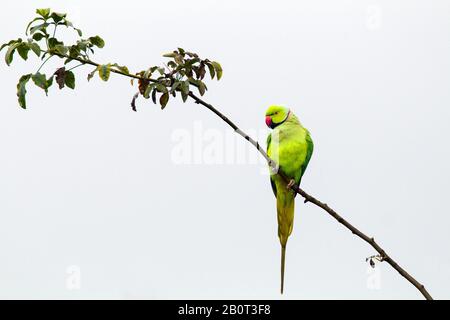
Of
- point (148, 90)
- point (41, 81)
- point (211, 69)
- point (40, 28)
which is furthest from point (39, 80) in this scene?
point (211, 69)

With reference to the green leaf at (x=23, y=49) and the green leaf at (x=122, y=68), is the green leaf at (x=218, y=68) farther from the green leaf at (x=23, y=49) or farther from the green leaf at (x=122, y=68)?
the green leaf at (x=23, y=49)

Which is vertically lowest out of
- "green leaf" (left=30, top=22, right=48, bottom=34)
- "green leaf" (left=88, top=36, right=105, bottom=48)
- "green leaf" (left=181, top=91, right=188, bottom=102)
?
"green leaf" (left=181, top=91, right=188, bottom=102)

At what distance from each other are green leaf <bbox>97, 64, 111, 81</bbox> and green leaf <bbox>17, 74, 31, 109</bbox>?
25cm

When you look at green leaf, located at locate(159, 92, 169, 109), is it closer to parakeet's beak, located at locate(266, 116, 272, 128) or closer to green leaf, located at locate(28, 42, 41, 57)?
green leaf, located at locate(28, 42, 41, 57)

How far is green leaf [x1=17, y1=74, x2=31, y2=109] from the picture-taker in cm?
189

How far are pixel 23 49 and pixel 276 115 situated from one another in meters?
2.06

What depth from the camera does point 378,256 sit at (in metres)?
1.81

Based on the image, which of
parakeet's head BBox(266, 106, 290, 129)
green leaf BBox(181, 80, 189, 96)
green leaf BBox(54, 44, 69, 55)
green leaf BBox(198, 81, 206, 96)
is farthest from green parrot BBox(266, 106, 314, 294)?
green leaf BBox(54, 44, 69, 55)

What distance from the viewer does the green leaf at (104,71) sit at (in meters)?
1.89

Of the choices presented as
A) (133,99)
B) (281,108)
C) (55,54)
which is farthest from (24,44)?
(281,108)

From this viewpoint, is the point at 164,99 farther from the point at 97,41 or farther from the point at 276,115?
the point at 276,115

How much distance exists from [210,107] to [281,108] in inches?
78.5

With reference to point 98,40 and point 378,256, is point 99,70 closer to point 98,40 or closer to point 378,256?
point 98,40

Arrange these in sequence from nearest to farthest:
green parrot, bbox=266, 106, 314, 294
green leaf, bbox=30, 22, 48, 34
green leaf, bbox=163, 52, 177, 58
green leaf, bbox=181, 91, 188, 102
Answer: green leaf, bbox=181, 91, 188, 102 → green leaf, bbox=30, 22, 48, 34 → green leaf, bbox=163, 52, 177, 58 → green parrot, bbox=266, 106, 314, 294
